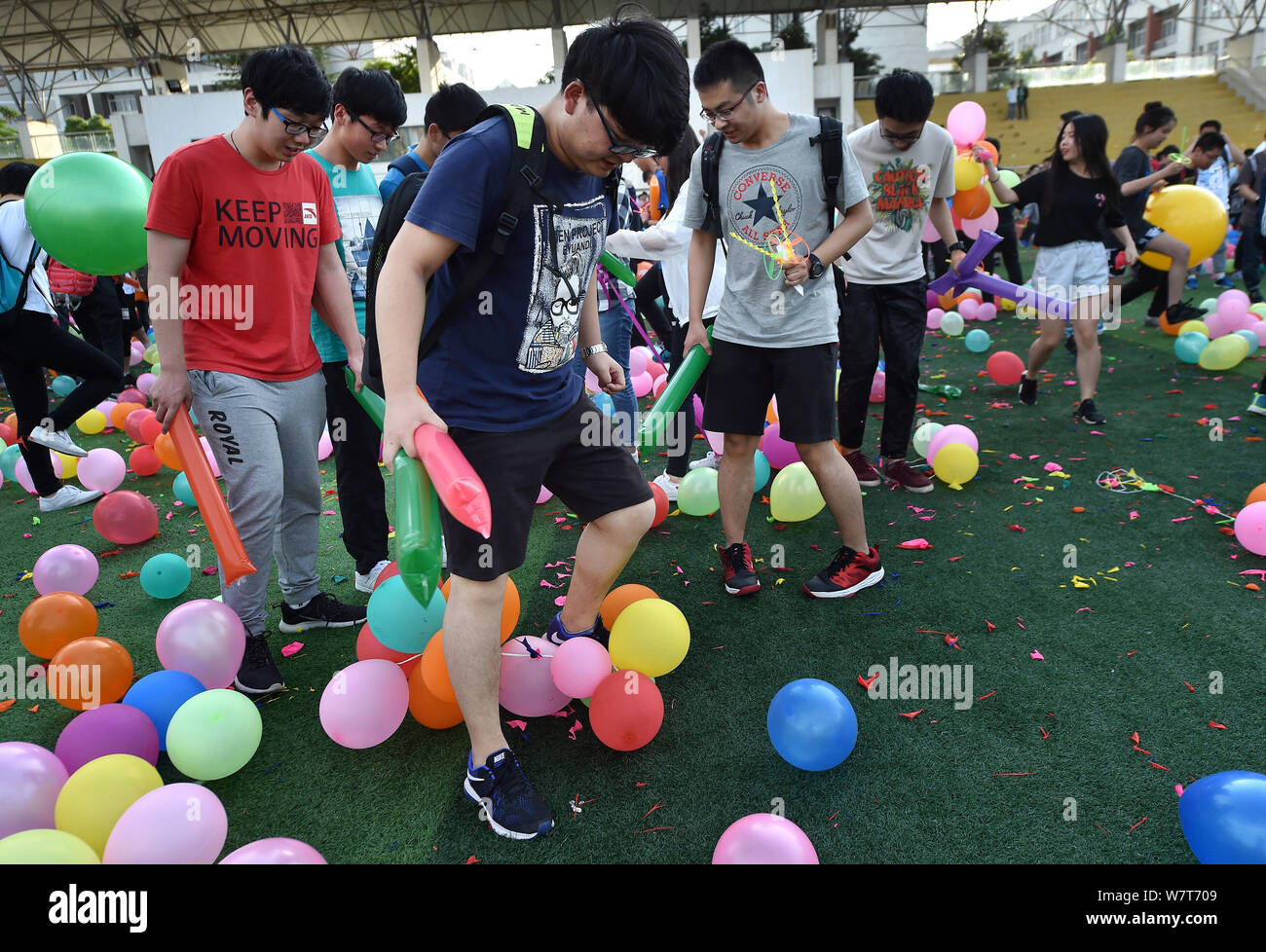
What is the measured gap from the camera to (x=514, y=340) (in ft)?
5.87

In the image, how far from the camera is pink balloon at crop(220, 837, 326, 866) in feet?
4.99

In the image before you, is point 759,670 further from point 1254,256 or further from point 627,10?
point 1254,256

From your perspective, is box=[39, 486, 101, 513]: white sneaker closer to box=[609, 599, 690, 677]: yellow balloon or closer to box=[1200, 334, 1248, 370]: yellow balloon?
box=[609, 599, 690, 677]: yellow balloon

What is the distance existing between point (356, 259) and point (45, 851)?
2.15m

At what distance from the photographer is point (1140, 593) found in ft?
9.19

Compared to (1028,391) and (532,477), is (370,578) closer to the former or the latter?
(532,477)

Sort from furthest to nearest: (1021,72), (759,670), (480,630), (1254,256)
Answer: (1021,72)
(1254,256)
(759,670)
(480,630)

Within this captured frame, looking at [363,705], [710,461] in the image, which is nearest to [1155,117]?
[710,461]

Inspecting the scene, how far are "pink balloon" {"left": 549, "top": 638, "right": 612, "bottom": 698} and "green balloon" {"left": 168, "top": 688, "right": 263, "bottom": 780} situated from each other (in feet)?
2.72

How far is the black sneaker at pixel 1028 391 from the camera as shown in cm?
510

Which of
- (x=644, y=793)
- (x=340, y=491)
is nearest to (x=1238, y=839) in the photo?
(x=644, y=793)

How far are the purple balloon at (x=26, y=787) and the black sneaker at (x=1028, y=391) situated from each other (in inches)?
207

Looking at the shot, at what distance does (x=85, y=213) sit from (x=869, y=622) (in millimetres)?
2994

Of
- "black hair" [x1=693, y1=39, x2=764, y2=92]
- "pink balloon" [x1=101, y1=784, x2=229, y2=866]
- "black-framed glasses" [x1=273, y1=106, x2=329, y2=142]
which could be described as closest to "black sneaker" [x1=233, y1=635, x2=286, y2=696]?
"pink balloon" [x1=101, y1=784, x2=229, y2=866]
